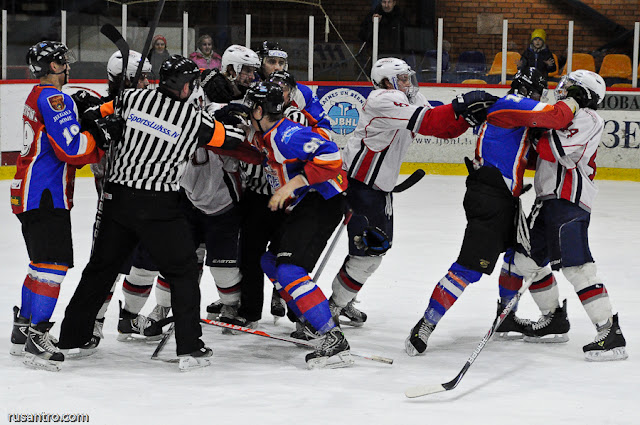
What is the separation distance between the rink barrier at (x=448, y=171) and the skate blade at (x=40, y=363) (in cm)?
586

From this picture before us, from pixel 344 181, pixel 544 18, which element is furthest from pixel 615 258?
pixel 544 18

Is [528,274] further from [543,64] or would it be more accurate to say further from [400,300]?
[543,64]

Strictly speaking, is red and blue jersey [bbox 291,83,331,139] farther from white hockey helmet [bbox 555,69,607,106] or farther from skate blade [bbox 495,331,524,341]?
skate blade [bbox 495,331,524,341]

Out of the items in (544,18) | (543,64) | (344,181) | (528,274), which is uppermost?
(544,18)

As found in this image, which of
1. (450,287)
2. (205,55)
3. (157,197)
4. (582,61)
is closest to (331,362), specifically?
(450,287)

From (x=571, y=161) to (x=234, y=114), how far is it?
138cm

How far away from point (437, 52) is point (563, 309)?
6.38 m

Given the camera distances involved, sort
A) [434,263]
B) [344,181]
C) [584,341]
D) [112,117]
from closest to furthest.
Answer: [112,117] < [344,181] < [584,341] < [434,263]

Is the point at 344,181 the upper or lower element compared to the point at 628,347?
upper

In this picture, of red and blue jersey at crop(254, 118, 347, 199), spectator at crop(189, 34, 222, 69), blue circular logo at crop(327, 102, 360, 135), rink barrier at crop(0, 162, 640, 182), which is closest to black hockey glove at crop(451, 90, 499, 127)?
red and blue jersey at crop(254, 118, 347, 199)

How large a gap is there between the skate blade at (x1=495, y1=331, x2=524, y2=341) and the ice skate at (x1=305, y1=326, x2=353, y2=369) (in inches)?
34.4

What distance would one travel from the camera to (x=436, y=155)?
10031mm

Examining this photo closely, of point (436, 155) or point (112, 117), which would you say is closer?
point (112, 117)

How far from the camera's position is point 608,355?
3.83 metres
